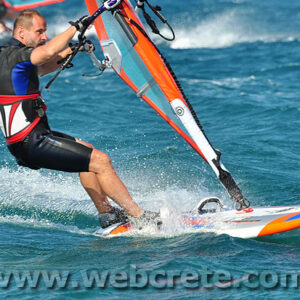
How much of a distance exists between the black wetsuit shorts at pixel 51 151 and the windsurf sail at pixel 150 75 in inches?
37.5

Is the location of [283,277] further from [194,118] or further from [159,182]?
[159,182]

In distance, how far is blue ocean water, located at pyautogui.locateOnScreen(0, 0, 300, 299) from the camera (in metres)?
3.93

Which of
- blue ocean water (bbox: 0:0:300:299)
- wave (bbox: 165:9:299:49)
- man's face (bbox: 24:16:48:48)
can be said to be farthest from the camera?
wave (bbox: 165:9:299:49)

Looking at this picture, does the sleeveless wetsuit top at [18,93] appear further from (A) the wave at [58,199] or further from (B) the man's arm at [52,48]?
(A) the wave at [58,199]

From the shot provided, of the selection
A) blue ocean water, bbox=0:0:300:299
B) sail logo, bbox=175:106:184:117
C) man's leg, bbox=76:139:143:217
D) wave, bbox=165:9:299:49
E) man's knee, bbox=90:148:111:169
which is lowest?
wave, bbox=165:9:299:49

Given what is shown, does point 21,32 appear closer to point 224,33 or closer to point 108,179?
point 108,179

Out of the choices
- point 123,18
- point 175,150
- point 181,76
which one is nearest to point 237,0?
point 181,76

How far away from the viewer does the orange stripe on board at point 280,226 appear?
14.6 feet

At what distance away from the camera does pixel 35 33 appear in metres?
4.27

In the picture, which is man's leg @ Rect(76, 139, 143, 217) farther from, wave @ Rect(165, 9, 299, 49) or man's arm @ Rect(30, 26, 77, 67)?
wave @ Rect(165, 9, 299, 49)

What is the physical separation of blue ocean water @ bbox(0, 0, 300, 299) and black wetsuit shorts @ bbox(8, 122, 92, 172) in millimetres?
632

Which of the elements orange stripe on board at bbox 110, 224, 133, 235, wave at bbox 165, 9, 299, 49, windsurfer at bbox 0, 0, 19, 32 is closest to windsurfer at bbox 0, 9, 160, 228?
orange stripe on board at bbox 110, 224, 133, 235

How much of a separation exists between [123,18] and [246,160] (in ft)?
8.67

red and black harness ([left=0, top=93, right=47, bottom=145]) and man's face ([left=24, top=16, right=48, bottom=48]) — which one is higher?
man's face ([left=24, top=16, right=48, bottom=48])
